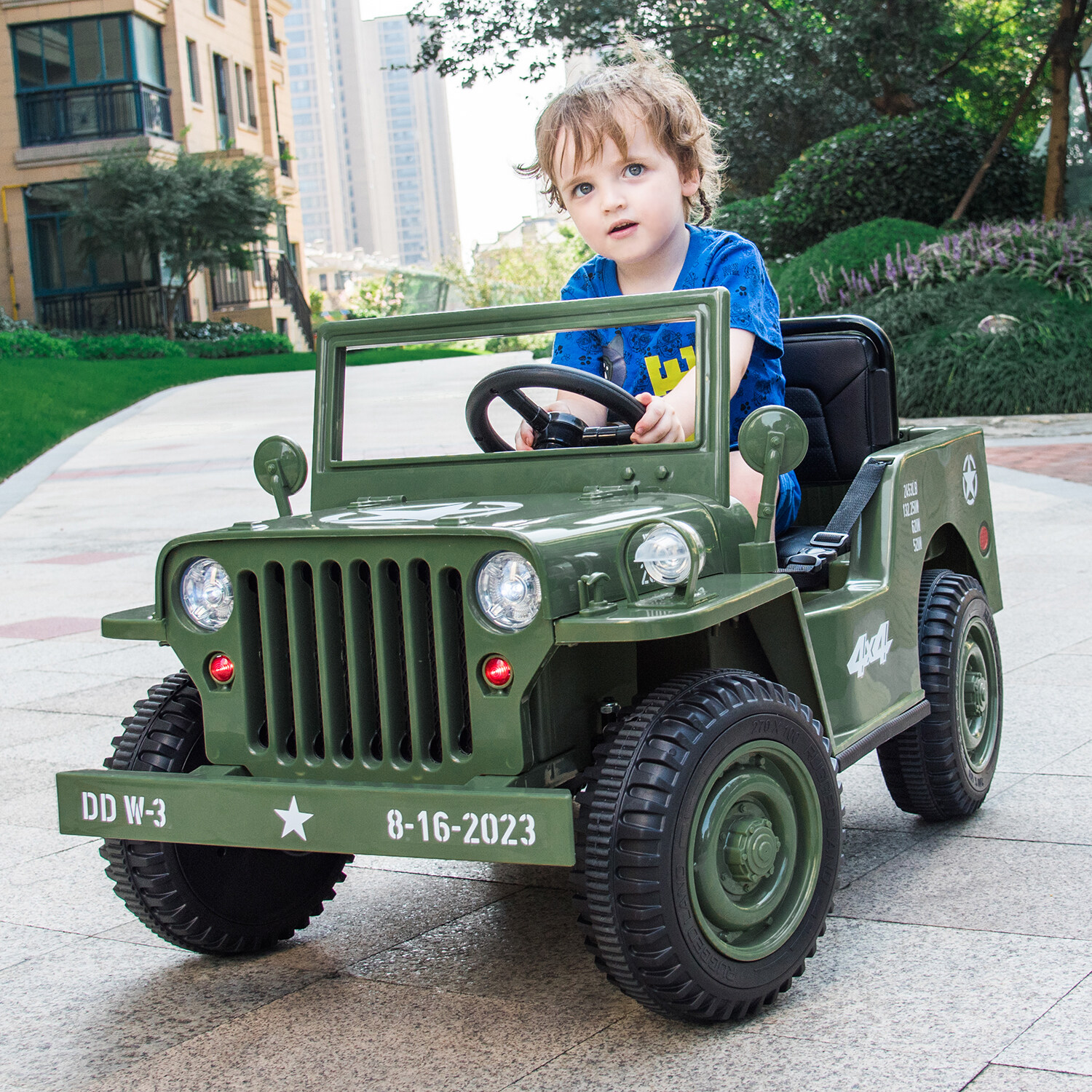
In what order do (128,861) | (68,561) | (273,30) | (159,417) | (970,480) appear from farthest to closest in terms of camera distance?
(273,30)
(159,417)
(68,561)
(970,480)
(128,861)

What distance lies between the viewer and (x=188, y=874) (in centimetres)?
294

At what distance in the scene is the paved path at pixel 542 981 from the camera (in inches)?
96.3

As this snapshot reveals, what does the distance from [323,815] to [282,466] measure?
1123 millimetres

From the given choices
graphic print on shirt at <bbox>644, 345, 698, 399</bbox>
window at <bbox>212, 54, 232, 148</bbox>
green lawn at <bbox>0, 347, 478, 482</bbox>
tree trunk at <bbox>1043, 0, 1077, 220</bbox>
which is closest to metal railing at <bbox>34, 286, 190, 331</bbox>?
green lawn at <bbox>0, 347, 478, 482</bbox>

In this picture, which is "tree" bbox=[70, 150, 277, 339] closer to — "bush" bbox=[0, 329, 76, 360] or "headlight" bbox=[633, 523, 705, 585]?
"bush" bbox=[0, 329, 76, 360]

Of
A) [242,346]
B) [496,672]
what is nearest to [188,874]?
[496,672]

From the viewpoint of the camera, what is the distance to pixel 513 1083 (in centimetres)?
239

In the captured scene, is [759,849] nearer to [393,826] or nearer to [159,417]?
[393,826]

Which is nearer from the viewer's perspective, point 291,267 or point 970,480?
point 970,480

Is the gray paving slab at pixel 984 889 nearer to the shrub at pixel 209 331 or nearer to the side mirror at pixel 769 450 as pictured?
the side mirror at pixel 769 450

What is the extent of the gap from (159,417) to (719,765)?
59.5 feet

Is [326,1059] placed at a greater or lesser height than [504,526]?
lesser

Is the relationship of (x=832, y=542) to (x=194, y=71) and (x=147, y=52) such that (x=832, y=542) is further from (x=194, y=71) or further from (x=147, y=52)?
(x=194, y=71)

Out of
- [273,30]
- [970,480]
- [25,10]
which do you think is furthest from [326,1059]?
[273,30]
